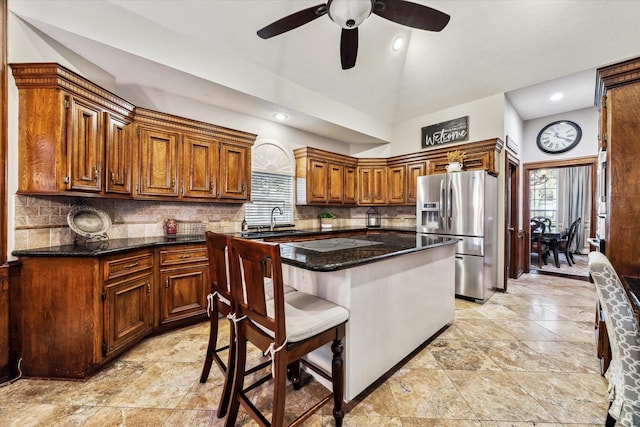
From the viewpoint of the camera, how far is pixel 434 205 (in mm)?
3844

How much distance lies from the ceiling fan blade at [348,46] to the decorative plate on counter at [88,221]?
278 centimetres

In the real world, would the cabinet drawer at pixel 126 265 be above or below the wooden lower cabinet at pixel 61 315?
above

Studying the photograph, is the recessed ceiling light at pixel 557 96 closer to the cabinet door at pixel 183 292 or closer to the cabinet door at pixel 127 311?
the cabinet door at pixel 183 292

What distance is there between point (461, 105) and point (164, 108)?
4392 mm

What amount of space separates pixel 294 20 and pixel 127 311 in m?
2.81

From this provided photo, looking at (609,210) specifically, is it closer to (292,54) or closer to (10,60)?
(292,54)

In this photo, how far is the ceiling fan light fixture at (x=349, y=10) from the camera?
1.74 metres

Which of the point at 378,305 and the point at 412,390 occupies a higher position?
the point at 378,305

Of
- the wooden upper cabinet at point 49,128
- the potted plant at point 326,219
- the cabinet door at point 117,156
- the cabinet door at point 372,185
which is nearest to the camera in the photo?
the wooden upper cabinet at point 49,128

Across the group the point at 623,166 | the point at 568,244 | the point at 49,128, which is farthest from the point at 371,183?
the point at 568,244

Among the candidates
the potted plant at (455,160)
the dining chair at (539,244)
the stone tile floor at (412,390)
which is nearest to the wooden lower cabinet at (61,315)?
the stone tile floor at (412,390)

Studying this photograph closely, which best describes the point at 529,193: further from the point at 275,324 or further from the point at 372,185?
the point at 275,324

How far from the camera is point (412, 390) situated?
173 centimetres

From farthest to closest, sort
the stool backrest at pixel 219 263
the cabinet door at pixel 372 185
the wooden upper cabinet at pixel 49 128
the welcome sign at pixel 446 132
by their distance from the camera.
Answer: the cabinet door at pixel 372 185, the welcome sign at pixel 446 132, the wooden upper cabinet at pixel 49 128, the stool backrest at pixel 219 263
